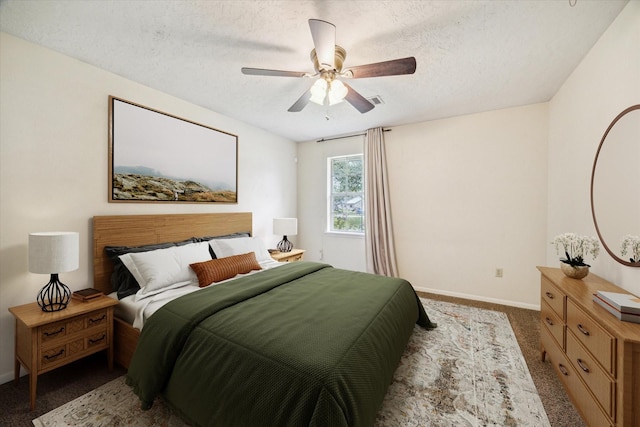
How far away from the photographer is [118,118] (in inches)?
96.5

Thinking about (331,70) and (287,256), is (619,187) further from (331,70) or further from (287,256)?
(287,256)

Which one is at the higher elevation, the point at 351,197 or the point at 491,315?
the point at 351,197

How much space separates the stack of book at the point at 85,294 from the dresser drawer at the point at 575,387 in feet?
10.6

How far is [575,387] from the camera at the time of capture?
1.54 meters

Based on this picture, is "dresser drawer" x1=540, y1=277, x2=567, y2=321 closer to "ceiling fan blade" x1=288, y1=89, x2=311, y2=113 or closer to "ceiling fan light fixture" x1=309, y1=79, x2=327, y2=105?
"ceiling fan light fixture" x1=309, y1=79, x2=327, y2=105

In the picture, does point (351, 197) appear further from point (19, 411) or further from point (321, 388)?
point (19, 411)

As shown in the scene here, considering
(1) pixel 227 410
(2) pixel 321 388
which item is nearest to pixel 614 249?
(2) pixel 321 388

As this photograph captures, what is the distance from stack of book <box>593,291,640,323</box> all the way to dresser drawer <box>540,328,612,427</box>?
47 cm

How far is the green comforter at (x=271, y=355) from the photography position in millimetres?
1131

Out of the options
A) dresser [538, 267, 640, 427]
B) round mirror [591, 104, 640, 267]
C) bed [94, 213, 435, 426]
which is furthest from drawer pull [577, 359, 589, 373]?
bed [94, 213, 435, 426]

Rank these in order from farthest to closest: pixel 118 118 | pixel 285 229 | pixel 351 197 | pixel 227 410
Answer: pixel 351 197 → pixel 285 229 → pixel 118 118 → pixel 227 410

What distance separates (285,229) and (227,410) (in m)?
2.89

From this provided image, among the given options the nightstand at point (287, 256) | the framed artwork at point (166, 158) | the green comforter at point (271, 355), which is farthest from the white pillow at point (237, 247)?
the green comforter at point (271, 355)

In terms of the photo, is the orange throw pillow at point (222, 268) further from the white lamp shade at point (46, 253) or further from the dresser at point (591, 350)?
the dresser at point (591, 350)
